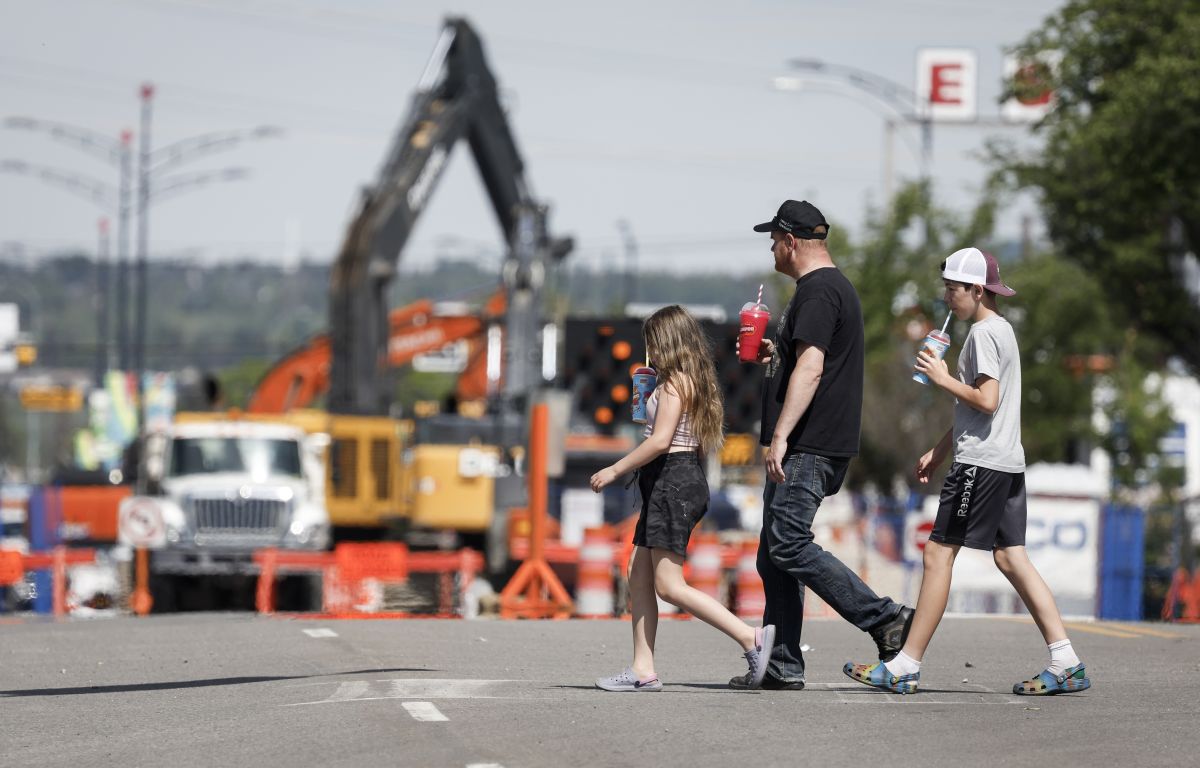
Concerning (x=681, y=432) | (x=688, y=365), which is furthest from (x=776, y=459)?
(x=688, y=365)

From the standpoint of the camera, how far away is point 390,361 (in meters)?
32.8

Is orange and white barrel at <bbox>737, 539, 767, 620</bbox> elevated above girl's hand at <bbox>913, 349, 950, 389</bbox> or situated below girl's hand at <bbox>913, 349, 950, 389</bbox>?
below

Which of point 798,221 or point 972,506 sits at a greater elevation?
point 798,221

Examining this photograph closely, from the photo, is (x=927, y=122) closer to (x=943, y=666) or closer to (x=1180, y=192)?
(x=1180, y=192)

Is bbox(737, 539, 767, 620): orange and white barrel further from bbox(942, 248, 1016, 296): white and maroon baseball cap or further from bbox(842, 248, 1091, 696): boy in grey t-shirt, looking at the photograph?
bbox(942, 248, 1016, 296): white and maroon baseball cap

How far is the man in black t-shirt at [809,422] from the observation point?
853cm

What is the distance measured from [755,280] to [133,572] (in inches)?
2889

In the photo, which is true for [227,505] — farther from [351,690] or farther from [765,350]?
[765,350]

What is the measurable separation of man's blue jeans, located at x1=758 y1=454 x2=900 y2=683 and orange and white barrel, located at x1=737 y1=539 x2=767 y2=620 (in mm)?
9224

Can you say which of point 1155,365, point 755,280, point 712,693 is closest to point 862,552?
point 712,693

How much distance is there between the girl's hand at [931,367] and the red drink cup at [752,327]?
27.0 inches

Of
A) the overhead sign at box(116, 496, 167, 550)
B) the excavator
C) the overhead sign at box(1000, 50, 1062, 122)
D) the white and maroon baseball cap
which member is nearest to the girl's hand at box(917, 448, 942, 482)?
the white and maroon baseball cap

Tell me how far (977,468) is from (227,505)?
1770 centimetres

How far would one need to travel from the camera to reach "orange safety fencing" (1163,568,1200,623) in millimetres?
21797
